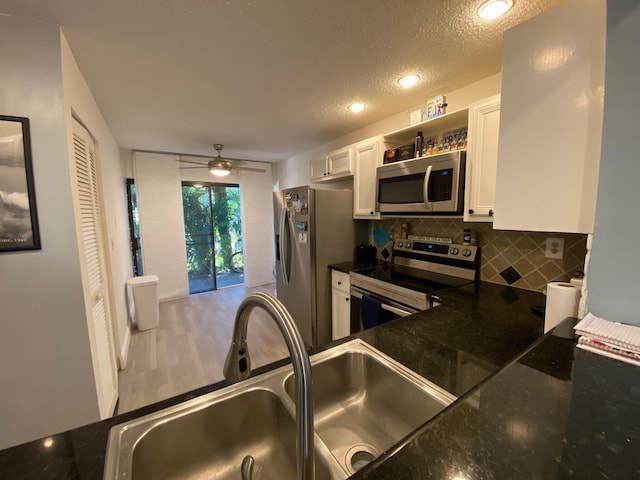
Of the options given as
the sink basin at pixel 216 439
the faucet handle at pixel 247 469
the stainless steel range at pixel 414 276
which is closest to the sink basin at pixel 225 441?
the sink basin at pixel 216 439

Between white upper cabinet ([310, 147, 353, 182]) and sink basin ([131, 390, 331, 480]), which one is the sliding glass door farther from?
sink basin ([131, 390, 331, 480])

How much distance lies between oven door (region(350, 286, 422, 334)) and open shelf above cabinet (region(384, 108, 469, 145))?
1423 millimetres

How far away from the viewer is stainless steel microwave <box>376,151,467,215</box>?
182cm

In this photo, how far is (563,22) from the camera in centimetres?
101

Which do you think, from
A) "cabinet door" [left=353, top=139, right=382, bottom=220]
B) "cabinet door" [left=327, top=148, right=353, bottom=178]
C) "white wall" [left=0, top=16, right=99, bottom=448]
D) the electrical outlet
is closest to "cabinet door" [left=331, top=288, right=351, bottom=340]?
"cabinet door" [left=353, top=139, right=382, bottom=220]

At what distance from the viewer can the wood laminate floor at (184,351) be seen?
2184 mm

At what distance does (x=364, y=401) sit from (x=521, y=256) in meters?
1.58

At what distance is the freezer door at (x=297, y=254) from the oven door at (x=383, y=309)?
466 mm

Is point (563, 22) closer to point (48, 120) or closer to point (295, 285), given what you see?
point (48, 120)

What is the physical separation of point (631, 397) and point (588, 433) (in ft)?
0.72

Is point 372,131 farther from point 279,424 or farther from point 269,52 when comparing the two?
point 279,424

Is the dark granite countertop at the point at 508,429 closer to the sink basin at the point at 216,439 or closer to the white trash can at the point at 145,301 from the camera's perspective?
the sink basin at the point at 216,439

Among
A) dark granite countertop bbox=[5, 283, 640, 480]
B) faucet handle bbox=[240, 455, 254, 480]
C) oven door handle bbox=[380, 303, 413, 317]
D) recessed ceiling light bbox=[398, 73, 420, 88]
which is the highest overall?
recessed ceiling light bbox=[398, 73, 420, 88]

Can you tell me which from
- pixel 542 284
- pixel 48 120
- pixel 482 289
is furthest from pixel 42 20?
pixel 542 284
